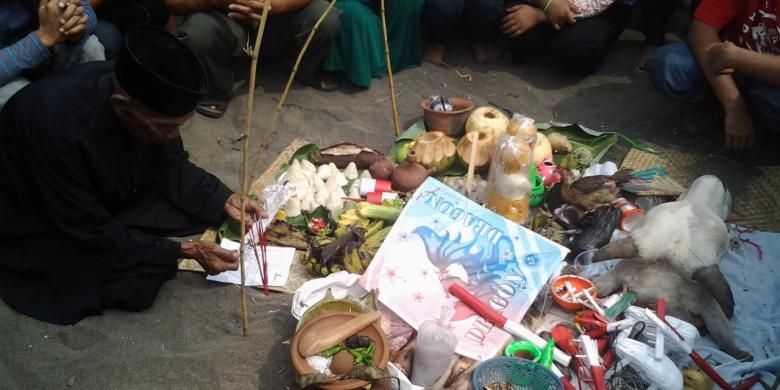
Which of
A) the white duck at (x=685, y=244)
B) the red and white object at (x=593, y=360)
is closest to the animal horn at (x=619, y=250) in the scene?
the white duck at (x=685, y=244)

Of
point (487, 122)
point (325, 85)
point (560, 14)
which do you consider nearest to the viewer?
point (487, 122)

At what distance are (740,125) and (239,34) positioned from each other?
3.34 m

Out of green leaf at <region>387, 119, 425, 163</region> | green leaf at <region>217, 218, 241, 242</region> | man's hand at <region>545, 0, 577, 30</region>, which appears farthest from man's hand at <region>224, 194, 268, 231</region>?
man's hand at <region>545, 0, 577, 30</region>

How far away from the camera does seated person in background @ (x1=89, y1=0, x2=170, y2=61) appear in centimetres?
380

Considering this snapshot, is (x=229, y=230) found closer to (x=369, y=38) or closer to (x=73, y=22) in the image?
(x=73, y=22)

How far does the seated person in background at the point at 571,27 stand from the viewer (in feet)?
14.4

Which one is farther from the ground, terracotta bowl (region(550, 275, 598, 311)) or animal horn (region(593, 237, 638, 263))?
animal horn (region(593, 237, 638, 263))

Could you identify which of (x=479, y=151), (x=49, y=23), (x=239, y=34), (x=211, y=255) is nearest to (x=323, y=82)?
(x=239, y=34)

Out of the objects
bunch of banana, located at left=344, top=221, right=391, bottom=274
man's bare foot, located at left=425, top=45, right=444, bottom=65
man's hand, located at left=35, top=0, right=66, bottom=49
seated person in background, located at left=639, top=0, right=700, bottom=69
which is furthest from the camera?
man's bare foot, located at left=425, top=45, right=444, bottom=65

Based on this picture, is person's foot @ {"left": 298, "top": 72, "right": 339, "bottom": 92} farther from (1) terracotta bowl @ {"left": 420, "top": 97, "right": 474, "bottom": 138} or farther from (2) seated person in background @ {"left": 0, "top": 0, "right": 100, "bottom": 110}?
(2) seated person in background @ {"left": 0, "top": 0, "right": 100, "bottom": 110}

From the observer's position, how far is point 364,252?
110 inches

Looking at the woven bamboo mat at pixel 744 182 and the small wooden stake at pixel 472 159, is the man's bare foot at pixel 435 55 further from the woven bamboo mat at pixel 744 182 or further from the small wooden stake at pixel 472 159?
the woven bamboo mat at pixel 744 182

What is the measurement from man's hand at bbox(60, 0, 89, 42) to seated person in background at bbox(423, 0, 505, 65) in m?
2.57

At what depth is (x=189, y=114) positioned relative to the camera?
2.41 m
